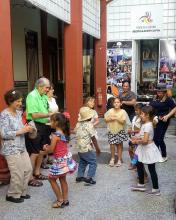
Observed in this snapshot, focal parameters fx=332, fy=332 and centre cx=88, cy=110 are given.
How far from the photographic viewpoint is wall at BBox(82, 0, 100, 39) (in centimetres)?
976

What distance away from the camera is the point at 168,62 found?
11.9 meters

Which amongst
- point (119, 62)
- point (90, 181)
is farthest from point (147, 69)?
point (90, 181)

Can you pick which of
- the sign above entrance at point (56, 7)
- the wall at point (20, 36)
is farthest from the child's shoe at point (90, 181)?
the wall at point (20, 36)

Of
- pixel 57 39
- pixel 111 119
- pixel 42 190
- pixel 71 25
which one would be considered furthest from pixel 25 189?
pixel 57 39

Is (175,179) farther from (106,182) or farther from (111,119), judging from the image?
(111,119)

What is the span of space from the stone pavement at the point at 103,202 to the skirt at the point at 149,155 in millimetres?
522

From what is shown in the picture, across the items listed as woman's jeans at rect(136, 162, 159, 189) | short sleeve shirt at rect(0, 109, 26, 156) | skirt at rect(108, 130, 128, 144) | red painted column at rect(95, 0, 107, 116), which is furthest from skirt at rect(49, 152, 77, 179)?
red painted column at rect(95, 0, 107, 116)

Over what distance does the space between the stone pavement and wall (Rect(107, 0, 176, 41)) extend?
A: 23.5ft

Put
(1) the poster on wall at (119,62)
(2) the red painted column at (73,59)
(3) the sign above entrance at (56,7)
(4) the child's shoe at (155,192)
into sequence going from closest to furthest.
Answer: (4) the child's shoe at (155,192) → (3) the sign above entrance at (56,7) → (2) the red painted column at (73,59) → (1) the poster on wall at (119,62)

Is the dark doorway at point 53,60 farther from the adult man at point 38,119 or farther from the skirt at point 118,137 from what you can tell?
the adult man at point 38,119

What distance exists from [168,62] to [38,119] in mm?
7740

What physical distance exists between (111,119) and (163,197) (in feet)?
6.30

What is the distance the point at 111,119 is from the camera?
618 centimetres

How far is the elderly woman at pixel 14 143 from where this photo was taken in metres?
4.44
